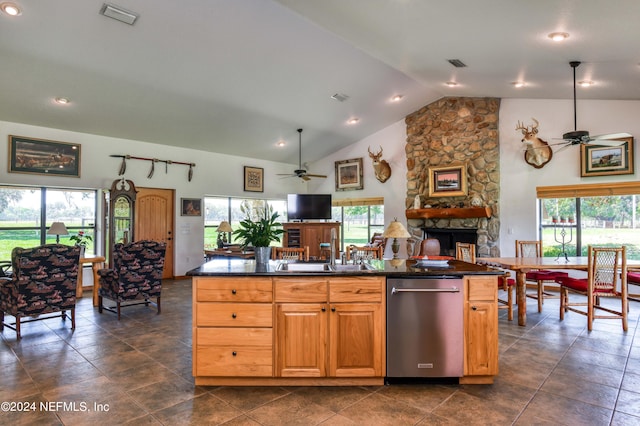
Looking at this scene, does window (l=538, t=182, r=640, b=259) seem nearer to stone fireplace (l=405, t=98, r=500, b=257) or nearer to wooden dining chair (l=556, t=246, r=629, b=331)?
stone fireplace (l=405, t=98, r=500, b=257)

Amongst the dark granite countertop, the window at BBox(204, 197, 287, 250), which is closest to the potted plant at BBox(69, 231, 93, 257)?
the window at BBox(204, 197, 287, 250)

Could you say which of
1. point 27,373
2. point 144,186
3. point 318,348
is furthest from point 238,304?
point 144,186

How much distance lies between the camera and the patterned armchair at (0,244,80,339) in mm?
3963

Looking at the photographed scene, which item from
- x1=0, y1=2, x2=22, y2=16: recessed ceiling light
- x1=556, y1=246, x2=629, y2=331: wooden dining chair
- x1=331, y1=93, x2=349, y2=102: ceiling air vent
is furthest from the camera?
x1=331, y1=93, x2=349, y2=102: ceiling air vent

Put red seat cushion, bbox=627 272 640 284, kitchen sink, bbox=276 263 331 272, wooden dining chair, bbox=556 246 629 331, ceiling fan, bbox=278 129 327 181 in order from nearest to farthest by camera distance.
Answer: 1. kitchen sink, bbox=276 263 331 272
2. wooden dining chair, bbox=556 246 629 331
3. red seat cushion, bbox=627 272 640 284
4. ceiling fan, bbox=278 129 327 181

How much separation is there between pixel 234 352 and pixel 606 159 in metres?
6.57

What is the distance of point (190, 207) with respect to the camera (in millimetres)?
7918

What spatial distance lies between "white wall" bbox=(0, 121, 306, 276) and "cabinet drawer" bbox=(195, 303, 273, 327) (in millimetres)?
4946

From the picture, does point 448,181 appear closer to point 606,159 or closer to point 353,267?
point 606,159

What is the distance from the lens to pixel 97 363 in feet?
10.8

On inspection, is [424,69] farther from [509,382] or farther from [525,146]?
[509,382]

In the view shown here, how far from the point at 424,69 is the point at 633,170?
12.1ft

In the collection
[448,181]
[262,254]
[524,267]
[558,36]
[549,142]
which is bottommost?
[524,267]

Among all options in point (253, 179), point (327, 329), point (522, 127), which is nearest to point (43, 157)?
point (253, 179)
